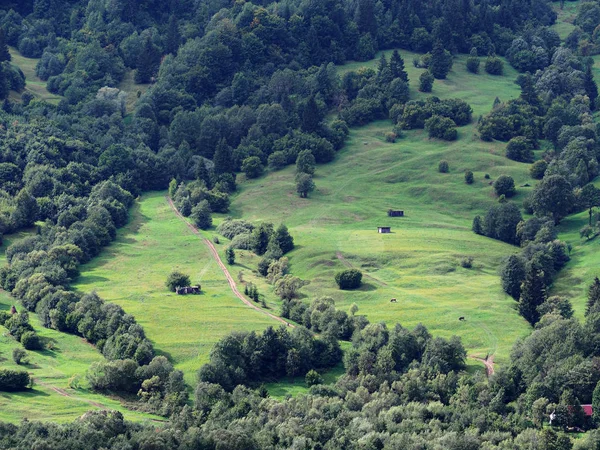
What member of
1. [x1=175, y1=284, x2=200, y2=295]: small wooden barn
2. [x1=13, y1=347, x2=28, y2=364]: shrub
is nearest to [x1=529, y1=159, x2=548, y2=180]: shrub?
[x1=175, y1=284, x2=200, y2=295]: small wooden barn

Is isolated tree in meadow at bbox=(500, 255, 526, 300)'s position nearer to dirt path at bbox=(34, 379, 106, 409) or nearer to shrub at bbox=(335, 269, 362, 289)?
shrub at bbox=(335, 269, 362, 289)

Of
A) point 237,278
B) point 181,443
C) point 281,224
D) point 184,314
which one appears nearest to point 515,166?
point 281,224

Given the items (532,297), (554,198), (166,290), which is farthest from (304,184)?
(532,297)

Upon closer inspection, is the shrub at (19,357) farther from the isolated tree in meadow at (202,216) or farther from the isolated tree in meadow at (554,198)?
the isolated tree in meadow at (554,198)

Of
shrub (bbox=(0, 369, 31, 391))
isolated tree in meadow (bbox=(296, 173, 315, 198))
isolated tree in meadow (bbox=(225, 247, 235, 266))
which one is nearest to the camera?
shrub (bbox=(0, 369, 31, 391))

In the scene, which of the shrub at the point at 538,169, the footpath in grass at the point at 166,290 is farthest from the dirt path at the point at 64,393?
the shrub at the point at 538,169

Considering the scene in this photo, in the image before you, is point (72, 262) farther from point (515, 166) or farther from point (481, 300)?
point (515, 166)
